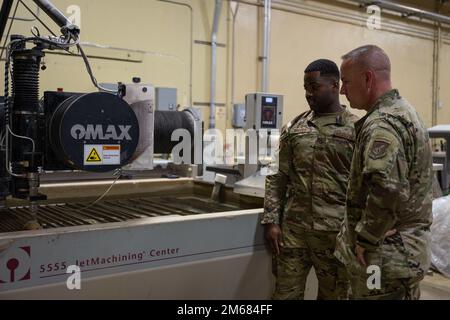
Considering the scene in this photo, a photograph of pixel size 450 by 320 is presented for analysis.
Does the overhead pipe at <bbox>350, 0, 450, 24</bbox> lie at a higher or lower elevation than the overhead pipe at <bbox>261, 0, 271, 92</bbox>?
higher

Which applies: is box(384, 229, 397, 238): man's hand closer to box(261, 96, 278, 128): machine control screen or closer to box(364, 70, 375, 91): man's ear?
box(364, 70, 375, 91): man's ear

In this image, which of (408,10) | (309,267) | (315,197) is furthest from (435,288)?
(408,10)

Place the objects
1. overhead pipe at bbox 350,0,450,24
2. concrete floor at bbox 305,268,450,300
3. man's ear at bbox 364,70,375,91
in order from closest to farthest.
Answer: man's ear at bbox 364,70,375,91 < concrete floor at bbox 305,268,450,300 < overhead pipe at bbox 350,0,450,24

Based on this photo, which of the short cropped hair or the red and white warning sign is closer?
the red and white warning sign

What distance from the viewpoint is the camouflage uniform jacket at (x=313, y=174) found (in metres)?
1.96

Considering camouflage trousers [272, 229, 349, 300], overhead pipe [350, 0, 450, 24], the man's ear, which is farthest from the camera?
overhead pipe [350, 0, 450, 24]

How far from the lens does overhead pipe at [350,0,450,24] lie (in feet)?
19.2

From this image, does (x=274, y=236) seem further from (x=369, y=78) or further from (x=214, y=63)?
(x=214, y=63)

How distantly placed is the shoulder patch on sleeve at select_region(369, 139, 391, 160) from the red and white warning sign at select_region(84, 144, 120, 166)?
89 centimetres

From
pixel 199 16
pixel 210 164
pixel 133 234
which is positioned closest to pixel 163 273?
pixel 133 234

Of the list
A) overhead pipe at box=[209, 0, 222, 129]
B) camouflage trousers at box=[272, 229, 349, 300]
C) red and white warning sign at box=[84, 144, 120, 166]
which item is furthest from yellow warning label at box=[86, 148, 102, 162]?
overhead pipe at box=[209, 0, 222, 129]

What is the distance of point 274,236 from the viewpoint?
1.97 m

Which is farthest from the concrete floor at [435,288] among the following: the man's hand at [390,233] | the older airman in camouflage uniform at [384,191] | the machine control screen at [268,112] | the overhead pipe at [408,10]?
the overhead pipe at [408,10]

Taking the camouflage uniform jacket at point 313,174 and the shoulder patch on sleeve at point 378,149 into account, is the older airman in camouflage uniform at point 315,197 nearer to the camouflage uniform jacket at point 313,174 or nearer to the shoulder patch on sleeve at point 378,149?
the camouflage uniform jacket at point 313,174
